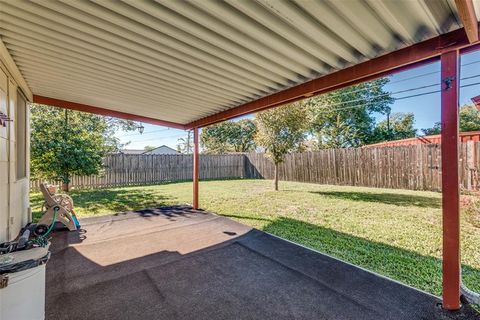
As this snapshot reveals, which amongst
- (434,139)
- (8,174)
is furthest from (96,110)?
(434,139)

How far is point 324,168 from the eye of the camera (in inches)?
418

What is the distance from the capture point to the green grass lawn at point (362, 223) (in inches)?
115

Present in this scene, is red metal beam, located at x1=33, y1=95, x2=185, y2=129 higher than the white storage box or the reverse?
higher

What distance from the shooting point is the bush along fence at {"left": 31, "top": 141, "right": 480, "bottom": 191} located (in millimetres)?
7629

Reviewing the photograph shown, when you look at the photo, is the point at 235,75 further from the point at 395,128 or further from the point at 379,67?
the point at 395,128

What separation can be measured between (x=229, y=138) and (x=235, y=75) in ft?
66.6

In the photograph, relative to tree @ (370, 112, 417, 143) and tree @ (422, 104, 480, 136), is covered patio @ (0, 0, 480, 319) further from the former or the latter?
tree @ (422, 104, 480, 136)

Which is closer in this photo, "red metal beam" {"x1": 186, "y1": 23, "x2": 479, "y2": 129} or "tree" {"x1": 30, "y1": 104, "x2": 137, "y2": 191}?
"red metal beam" {"x1": 186, "y1": 23, "x2": 479, "y2": 129}

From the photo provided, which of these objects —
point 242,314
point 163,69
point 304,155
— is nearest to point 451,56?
point 242,314

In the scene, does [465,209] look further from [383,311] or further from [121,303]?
[121,303]

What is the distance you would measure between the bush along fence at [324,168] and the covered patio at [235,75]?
172 inches

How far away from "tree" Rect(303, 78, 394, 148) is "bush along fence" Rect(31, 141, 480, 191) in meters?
7.52

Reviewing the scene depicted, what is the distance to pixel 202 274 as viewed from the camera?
2.71 m

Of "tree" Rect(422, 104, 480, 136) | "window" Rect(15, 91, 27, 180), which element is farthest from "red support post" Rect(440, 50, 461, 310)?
"tree" Rect(422, 104, 480, 136)
